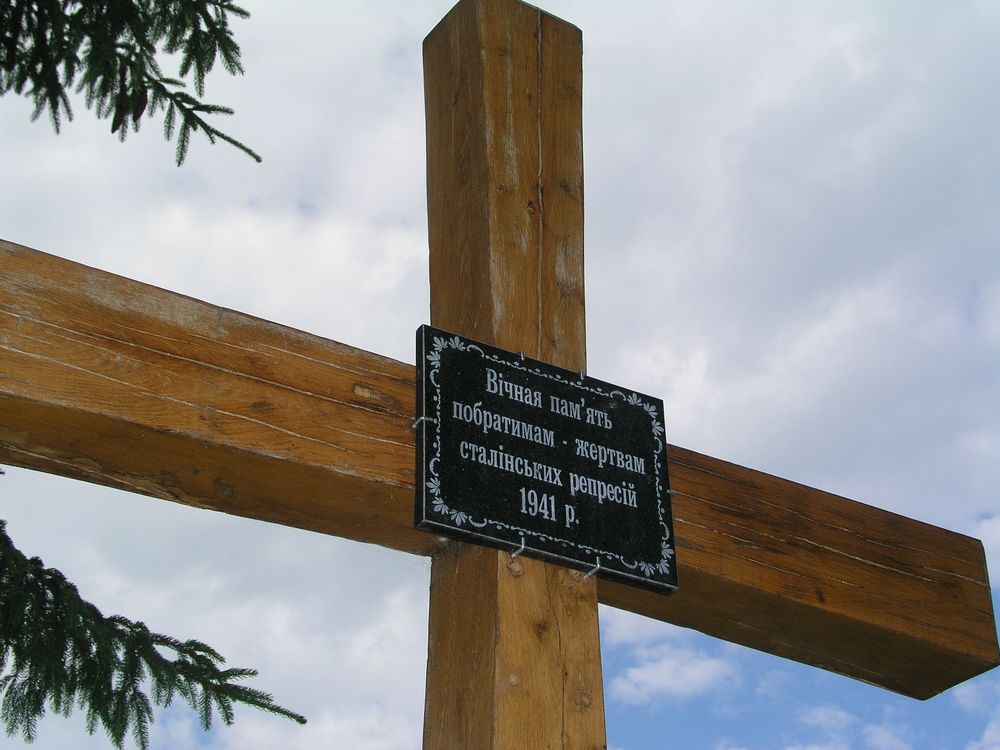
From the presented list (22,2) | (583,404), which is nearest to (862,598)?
(583,404)

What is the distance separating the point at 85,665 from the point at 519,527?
128cm

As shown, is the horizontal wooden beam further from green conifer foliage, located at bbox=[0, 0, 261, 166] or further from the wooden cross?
green conifer foliage, located at bbox=[0, 0, 261, 166]

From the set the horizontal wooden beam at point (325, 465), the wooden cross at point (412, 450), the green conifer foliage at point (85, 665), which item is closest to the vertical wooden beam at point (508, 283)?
the wooden cross at point (412, 450)

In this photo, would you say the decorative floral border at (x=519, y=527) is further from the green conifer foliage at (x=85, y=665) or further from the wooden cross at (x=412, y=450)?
the green conifer foliage at (x=85, y=665)

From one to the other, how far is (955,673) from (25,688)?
196cm

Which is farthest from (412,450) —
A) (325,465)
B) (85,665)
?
(85,665)

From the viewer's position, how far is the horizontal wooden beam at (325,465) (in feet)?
6.15

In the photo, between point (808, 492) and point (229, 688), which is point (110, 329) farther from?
point (808, 492)

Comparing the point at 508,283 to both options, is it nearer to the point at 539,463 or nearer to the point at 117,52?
the point at 539,463

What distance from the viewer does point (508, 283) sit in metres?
2.38

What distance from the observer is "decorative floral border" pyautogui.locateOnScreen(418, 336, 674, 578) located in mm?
1968

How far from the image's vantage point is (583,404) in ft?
7.39

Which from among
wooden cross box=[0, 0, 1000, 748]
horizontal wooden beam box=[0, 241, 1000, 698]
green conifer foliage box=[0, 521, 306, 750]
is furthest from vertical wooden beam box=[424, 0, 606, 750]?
green conifer foliage box=[0, 521, 306, 750]

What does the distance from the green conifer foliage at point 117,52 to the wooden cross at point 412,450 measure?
3.21 ft
